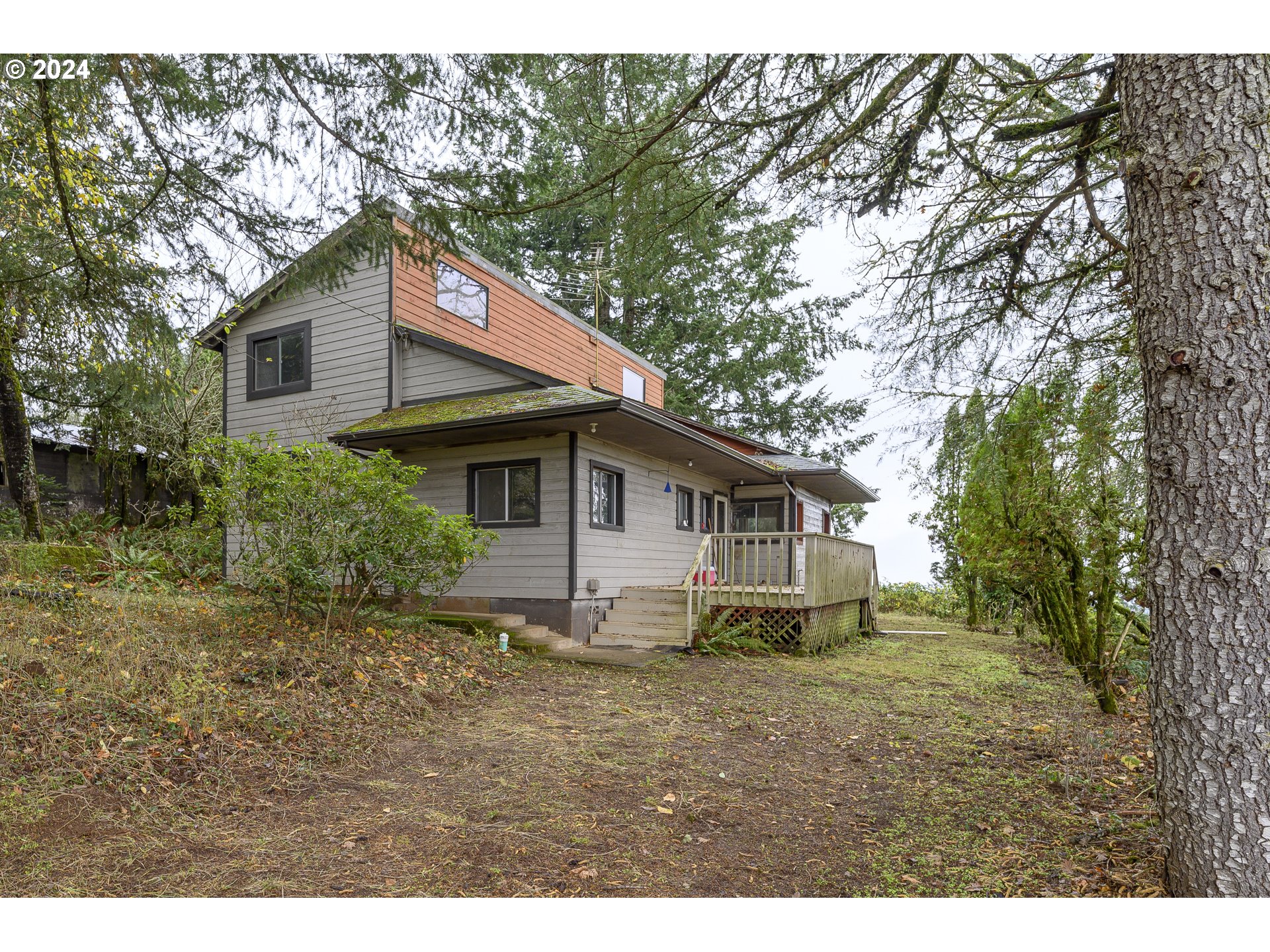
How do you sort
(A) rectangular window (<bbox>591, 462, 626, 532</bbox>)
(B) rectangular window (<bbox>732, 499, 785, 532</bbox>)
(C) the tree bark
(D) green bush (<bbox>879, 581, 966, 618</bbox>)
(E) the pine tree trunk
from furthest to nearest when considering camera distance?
(D) green bush (<bbox>879, 581, 966, 618</bbox>)
(B) rectangular window (<bbox>732, 499, 785, 532</bbox>)
(C) the tree bark
(A) rectangular window (<bbox>591, 462, 626, 532</bbox>)
(E) the pine tree trunk

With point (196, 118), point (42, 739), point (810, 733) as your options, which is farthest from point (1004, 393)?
point (42, 739)

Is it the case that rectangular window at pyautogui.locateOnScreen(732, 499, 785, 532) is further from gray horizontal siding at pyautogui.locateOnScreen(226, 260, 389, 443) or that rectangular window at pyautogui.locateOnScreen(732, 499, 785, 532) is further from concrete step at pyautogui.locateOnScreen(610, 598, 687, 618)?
gray horizontal siding at pyautogui.locateOnScreen(226, 260, 389, 443)

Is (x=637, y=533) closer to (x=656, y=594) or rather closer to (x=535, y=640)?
(x=656, y=594)

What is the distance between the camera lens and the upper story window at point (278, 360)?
12.4 metres

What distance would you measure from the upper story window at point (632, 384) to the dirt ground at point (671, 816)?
10.8 metres

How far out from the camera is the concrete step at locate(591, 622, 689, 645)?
32.2 feet

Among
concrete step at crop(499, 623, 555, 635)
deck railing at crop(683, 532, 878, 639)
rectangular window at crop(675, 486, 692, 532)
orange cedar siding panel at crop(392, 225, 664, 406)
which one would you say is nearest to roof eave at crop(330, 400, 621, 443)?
orange cedar siding panel at crop(392, 225, 664, 406)

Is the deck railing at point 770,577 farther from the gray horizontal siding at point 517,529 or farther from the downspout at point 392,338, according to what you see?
the downspout at point 392,338

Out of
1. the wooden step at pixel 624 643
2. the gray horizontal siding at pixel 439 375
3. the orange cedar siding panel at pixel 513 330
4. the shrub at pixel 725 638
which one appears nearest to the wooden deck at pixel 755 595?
the shrub at pixel 725 638

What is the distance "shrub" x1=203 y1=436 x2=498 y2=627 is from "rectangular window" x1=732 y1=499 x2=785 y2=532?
8530 millimetres

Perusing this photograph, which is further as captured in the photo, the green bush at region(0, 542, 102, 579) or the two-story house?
the two-story house

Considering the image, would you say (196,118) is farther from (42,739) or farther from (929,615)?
(929,615)

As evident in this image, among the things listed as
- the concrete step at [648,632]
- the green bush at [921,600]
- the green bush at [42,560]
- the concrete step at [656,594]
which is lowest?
the green bush at [921,600]

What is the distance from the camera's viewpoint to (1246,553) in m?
2.63
